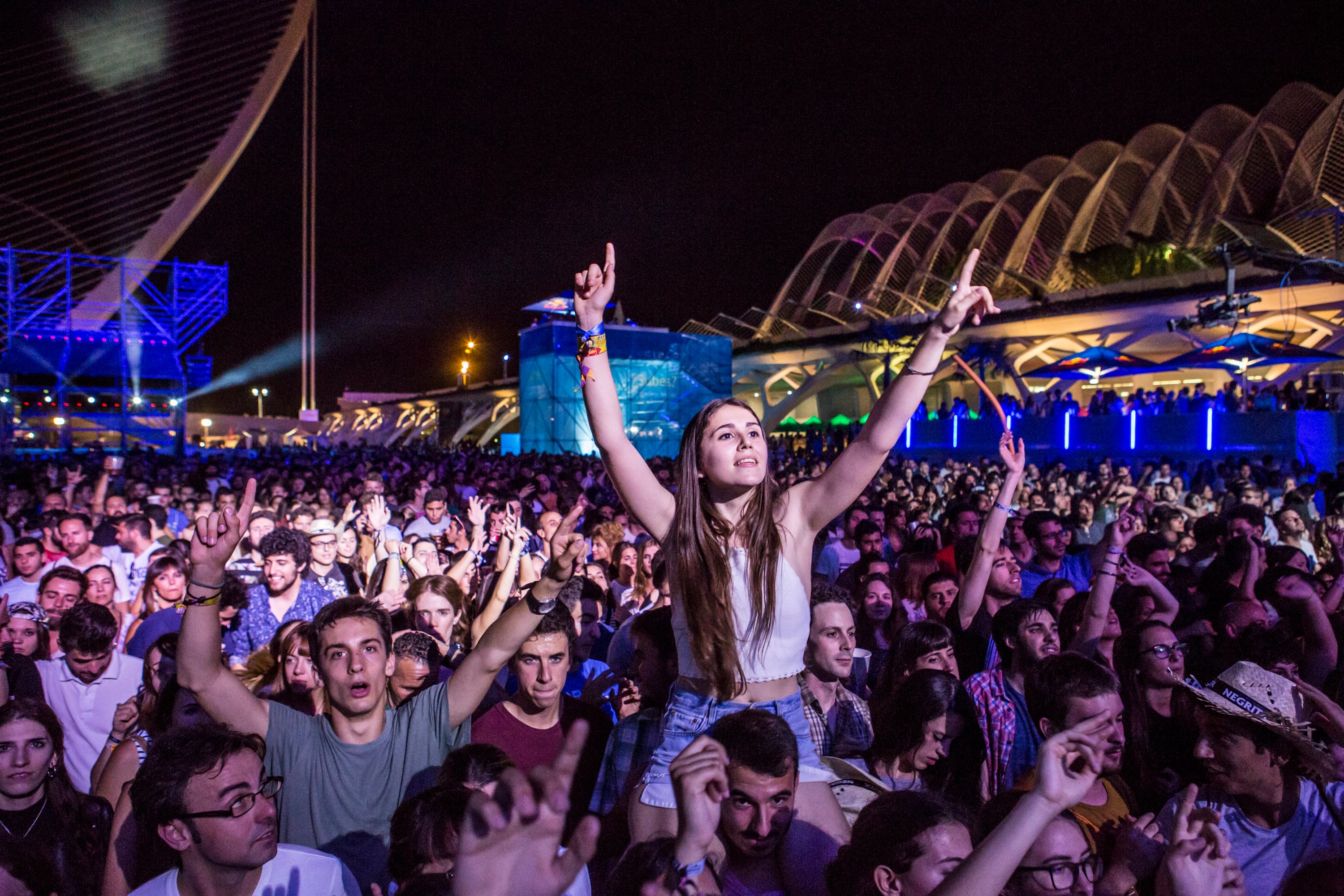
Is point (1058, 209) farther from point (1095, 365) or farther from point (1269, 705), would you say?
point (1269, 705)

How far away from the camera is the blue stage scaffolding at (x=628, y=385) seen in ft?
91.2

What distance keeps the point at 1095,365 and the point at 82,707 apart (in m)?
20.9

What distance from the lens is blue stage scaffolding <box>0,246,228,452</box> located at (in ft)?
79.2

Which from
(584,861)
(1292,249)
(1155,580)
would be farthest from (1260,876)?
(1292,249)

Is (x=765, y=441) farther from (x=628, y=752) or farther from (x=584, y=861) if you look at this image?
(x=584, y=861)

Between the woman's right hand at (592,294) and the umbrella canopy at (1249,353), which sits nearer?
the woman's right hand at (592,294)

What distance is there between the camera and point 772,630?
240 cm

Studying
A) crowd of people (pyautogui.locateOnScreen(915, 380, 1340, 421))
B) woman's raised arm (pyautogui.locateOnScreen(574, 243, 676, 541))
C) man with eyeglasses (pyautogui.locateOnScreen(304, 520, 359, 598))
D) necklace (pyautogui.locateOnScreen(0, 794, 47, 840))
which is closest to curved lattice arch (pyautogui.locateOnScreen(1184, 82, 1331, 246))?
crowd of people (pyautogui.locateOnScreen(915, 380, 1340, 421))

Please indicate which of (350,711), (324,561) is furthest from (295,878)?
(324,561)

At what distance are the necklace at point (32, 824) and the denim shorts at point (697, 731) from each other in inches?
77.0

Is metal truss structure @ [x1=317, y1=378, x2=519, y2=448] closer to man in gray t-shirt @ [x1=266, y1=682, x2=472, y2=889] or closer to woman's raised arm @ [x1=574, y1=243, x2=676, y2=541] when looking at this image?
man in gray t-shirt @ [x1=266, y1=682, x2=472, y2=889]

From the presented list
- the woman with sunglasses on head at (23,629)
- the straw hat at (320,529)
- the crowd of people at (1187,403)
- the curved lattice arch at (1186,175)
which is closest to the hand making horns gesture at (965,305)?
the woman with sunglasses on head at (23,629)

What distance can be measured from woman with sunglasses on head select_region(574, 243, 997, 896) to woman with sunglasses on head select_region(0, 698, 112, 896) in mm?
1834

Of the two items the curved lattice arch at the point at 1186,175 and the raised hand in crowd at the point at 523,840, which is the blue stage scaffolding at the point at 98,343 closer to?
the raised hand in crowd at the point at 523,840
